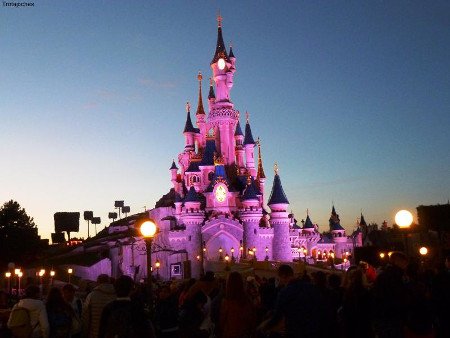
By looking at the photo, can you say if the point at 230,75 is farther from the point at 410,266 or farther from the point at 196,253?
the point at 410,266

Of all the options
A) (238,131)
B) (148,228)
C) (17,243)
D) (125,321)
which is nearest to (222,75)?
(238,131)

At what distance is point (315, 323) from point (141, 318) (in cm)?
216

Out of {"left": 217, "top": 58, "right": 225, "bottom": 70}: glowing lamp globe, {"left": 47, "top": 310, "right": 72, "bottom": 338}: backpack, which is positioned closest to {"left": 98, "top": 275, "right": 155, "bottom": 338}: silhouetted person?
{"left": 47, "top": 310, "right": 72, "bottom": 338}: backpack

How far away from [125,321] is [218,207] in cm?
5267

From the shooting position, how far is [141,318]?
630cm

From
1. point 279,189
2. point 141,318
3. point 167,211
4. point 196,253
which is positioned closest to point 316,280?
point 141,318

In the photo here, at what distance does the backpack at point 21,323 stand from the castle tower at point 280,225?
51.2m

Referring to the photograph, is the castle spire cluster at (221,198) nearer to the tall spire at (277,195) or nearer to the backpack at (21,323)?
the tall spire at (277,195)

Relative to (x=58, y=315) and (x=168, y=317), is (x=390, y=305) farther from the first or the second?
(x=58, y=315)

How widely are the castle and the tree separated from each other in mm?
9974

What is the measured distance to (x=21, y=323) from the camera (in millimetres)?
7637

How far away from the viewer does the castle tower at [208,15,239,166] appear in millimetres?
64625

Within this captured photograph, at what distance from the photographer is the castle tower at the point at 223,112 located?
2544 inches

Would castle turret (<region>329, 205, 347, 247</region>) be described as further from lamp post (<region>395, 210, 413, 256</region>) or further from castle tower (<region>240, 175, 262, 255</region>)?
lamp post (<region>395, 210, 413, 256</region>)
